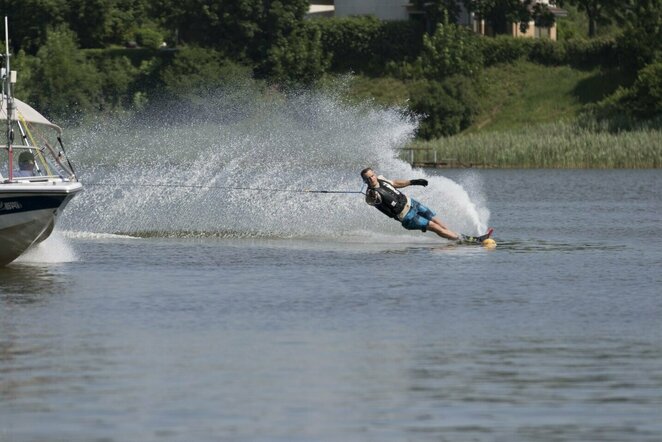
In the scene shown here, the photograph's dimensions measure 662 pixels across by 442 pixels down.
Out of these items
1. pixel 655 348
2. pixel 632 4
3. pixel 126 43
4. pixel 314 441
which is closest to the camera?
pixel 314 441

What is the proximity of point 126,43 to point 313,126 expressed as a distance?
27593 mm

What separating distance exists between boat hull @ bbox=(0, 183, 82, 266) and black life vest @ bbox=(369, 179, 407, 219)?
17.3 feet

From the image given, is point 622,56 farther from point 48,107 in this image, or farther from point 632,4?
point 48,107

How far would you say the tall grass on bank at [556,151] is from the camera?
60375 mm

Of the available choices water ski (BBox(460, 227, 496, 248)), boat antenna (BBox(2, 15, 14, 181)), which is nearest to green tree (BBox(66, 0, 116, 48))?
water ski (BBox(460, 227, 496, 248))

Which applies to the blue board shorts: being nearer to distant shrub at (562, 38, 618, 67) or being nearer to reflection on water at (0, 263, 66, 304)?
reflection on water at (0, 263, 66, 304)

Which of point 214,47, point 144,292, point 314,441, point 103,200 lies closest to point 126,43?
point 214,47

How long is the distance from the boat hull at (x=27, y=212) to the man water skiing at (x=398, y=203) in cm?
509

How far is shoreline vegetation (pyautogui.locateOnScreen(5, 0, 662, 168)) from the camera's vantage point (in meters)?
79.8

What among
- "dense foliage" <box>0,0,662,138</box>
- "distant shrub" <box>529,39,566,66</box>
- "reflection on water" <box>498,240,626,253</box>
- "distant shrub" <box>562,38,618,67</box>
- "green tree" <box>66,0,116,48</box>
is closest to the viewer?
"reflection on water" <box>498,240,626,253</box>

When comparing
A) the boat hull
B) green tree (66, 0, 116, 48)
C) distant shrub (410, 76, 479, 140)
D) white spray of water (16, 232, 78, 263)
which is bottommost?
distant shrub (410, 76, 479, 140)

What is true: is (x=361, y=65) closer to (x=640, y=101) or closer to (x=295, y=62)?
(x=295, y=62)

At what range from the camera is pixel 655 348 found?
1584cm

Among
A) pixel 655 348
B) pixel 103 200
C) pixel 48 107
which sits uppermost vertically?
pixel 655 348
